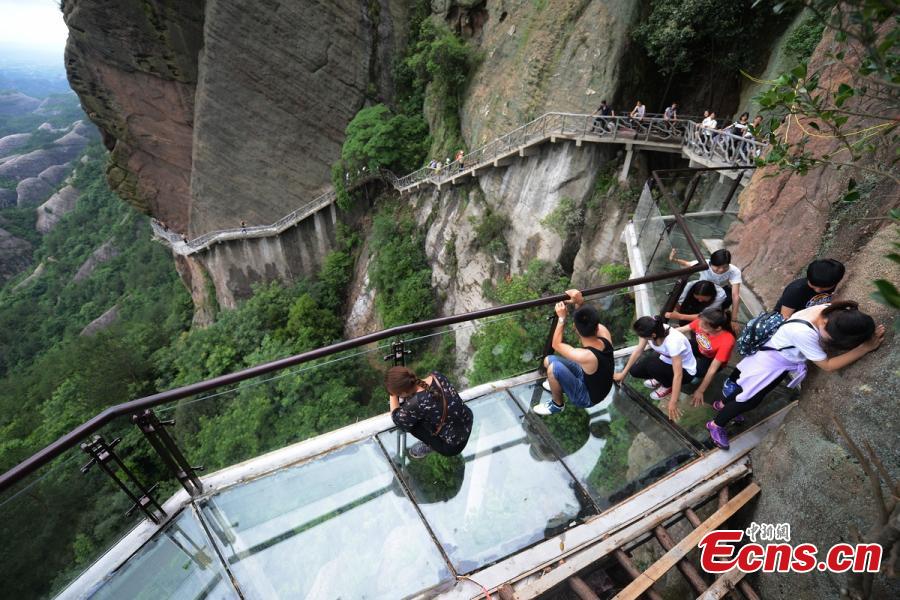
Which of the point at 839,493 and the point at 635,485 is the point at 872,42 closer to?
the point at 839,493

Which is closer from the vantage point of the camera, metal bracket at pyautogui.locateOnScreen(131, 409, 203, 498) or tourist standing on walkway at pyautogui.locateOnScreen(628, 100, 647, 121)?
metal bracket at pyautogui.locateOnScreen(131, 409, 203, 498)

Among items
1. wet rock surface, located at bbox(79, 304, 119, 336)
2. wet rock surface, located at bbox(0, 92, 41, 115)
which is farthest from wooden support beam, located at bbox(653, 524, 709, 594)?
wet rock surface, located at bbox(0, 92, 41, 115)

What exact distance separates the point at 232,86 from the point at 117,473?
62.4 ft

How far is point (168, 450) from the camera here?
214cm

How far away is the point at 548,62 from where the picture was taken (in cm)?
1116

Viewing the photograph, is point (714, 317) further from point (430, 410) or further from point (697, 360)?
point (430, 410)

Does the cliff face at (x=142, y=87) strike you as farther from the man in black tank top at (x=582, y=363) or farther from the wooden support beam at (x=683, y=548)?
the wooden support beam at (x=683, y=548)

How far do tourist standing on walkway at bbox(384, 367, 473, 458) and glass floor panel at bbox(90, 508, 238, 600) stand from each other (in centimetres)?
128

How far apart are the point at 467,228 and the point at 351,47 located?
10.1 metres

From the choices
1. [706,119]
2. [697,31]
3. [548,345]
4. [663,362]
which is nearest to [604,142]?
[706,119]

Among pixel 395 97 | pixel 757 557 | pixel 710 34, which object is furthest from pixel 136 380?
pixel 710 34

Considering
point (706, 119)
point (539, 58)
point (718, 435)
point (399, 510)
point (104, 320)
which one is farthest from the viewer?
point (104, 320)

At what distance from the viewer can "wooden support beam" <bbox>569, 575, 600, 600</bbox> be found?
73.4 inches

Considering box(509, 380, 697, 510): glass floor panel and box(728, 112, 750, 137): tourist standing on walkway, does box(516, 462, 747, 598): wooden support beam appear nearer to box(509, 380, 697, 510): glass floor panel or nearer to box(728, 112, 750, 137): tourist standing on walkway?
box(509, 380, 697, 510): glass floor panel
